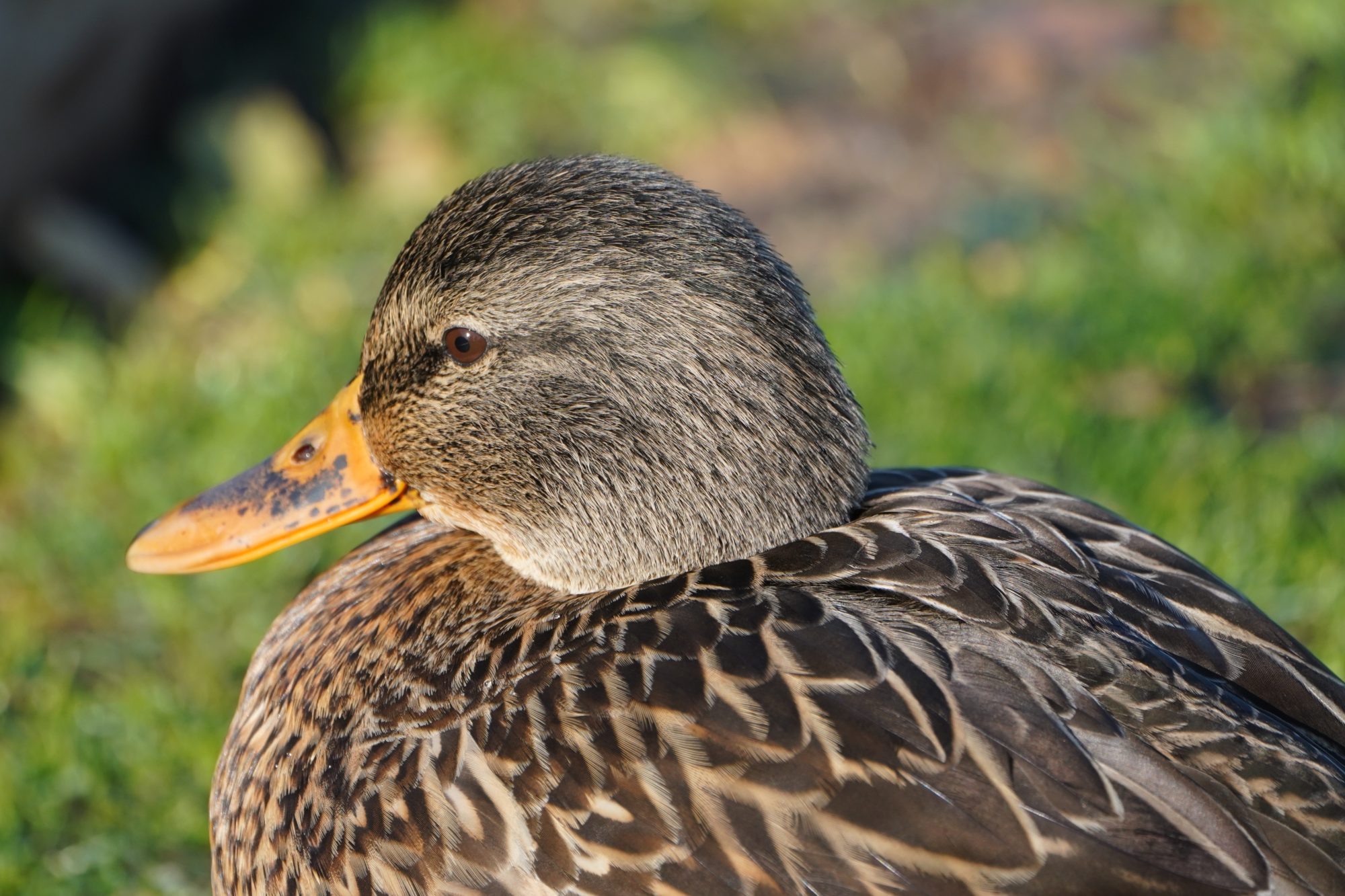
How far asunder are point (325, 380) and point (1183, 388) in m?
2.68

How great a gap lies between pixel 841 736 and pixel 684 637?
287mm

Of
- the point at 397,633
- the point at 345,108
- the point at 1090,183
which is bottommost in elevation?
the point at 397,633

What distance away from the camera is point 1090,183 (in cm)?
598

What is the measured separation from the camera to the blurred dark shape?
554 centimetres

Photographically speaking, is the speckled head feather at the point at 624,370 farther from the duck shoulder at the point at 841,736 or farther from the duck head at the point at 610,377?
the duck shoulder at the point at 841,736

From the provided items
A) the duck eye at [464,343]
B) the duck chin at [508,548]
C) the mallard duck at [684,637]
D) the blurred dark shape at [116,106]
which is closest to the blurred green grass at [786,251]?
the blurred dark shape at [116,106]

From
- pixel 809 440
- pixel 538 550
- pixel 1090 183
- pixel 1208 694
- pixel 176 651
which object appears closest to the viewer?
pixel 1208 694

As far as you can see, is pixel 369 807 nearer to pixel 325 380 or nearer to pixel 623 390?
pixel 623 390

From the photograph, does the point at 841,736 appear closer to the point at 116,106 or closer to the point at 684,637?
the point at 684,637

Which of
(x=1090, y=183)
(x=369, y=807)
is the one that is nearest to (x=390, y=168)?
(x=1090, y=183)

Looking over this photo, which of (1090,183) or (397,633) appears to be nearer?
(397,633)

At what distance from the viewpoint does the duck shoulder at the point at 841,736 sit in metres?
2.00

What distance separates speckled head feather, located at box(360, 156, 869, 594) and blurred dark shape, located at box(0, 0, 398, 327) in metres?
3.39

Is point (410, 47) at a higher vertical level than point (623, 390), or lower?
higher
